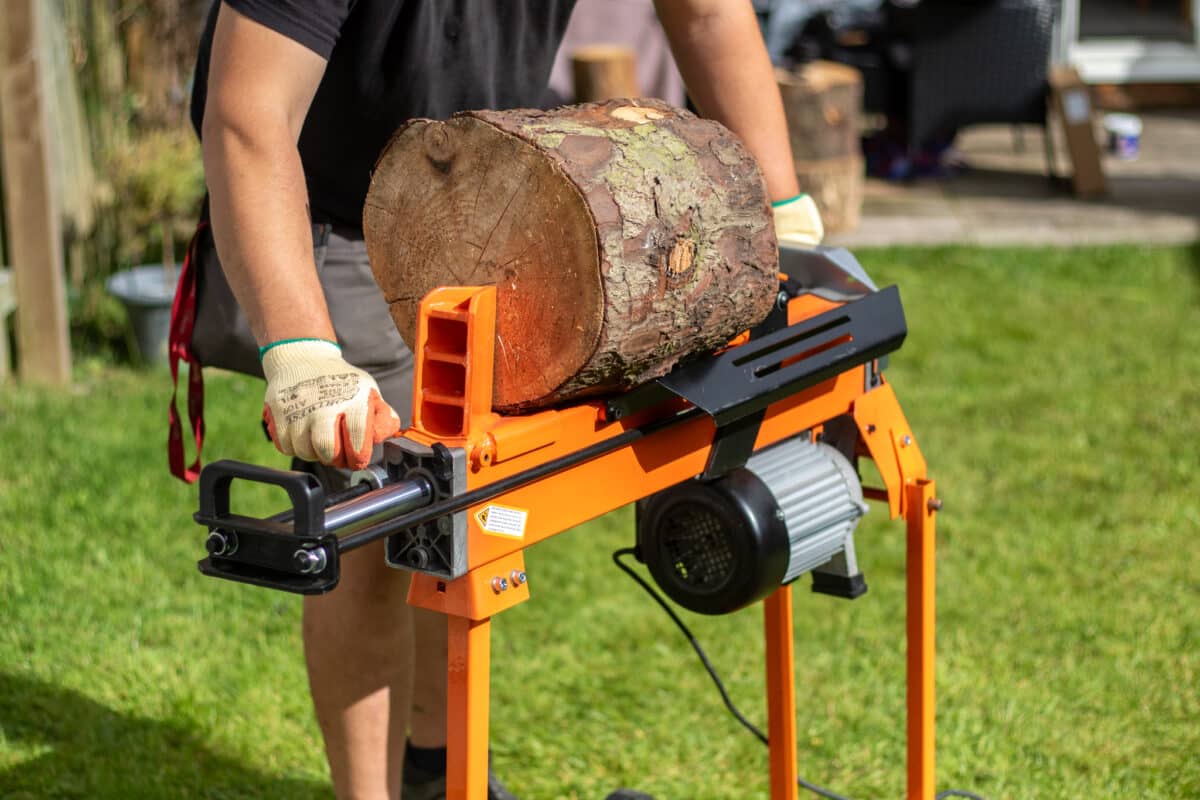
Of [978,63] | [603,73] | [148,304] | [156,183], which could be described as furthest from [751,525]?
[978,63]

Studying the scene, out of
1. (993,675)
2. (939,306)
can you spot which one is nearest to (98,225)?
(939,306)

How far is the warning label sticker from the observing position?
5.54 ft

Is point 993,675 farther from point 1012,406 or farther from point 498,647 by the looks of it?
point 1012,406

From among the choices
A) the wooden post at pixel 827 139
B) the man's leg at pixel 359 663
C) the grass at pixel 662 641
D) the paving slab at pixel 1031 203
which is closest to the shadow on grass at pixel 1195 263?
the paving slab at pixel 1031 203

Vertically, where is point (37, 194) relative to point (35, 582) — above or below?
above

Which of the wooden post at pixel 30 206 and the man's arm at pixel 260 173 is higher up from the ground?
the man's arm at pixel 260 173

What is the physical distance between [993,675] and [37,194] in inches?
133

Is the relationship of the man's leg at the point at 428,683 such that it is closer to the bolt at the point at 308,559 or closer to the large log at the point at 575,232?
the large log at the point at 575,232

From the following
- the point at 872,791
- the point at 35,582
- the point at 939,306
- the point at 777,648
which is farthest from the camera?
the point at 939,306

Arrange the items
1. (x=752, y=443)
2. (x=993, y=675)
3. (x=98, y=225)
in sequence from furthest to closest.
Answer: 1. (x=98, y=225)
2. (x=993, y=675)
3. (x=752, y=443)

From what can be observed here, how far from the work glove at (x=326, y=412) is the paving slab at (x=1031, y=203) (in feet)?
17.5

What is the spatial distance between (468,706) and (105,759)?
1575 mm

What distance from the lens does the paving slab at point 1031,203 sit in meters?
7.02

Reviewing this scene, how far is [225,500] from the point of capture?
1.59 m
